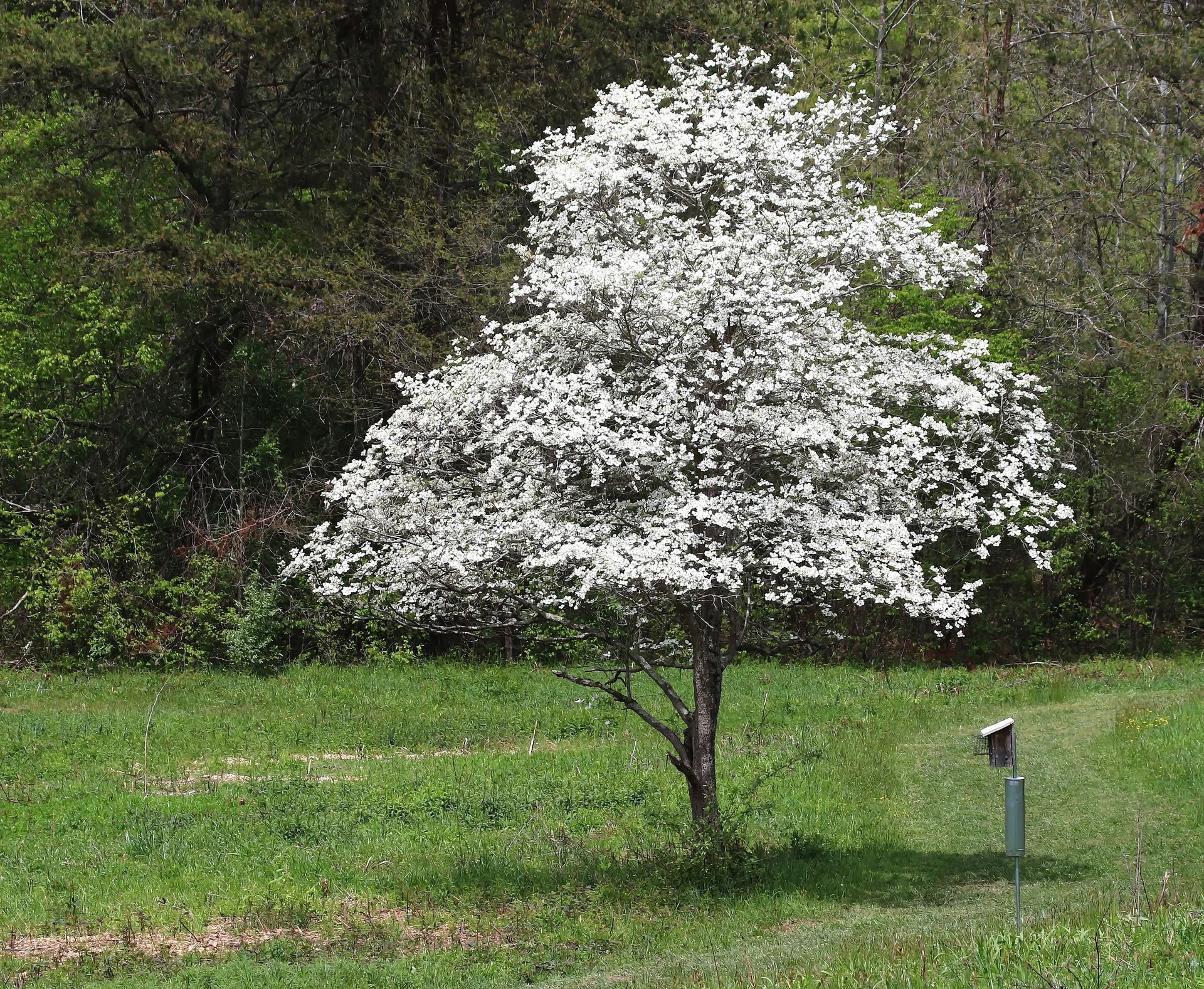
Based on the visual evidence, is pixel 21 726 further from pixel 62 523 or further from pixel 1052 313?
pixel 1052 313

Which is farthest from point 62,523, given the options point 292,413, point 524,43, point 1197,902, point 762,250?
point 1197,902

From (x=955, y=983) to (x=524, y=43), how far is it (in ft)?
74.8

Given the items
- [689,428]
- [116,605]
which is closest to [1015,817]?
[689,428]

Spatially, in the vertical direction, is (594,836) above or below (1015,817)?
below

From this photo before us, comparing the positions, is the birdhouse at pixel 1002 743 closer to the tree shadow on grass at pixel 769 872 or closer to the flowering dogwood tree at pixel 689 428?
the flowering dogwood tree at pixel 689 428

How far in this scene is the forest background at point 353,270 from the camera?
80.0 feet

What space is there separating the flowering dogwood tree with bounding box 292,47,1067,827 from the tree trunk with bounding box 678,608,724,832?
0.02 m

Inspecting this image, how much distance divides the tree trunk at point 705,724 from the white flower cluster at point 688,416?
713 millimetres

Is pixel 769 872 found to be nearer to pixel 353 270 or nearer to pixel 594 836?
pixel 594 836

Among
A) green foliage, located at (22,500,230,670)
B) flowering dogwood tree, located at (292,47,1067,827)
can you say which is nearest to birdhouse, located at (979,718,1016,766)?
flowering dogwood tree, located at (292,47,1067,827)

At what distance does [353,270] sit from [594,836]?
46.3 ft

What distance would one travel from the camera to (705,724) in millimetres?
12328

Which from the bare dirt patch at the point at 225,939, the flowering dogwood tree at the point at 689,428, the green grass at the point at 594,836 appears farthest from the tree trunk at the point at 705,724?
the bare dirt patch at the point at 225,939

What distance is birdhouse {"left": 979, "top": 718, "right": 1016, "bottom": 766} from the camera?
992cm
